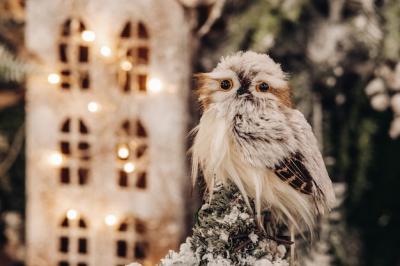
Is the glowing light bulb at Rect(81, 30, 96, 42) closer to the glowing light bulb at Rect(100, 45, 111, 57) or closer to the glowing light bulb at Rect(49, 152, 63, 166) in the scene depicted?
the glowing light bulb at Rect(100, 45, 111, 57)

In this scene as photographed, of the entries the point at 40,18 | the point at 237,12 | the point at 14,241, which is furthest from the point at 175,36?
the point at 14,241

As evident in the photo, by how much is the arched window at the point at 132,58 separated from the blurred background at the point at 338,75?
97mm

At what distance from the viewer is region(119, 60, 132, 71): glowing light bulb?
1005mm

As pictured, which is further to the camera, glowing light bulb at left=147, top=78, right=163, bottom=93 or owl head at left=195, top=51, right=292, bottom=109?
glowing light bulb at left=147, top=78, right=163, bottom=93

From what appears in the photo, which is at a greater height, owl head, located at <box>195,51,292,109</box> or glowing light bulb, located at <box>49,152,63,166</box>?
owl head, located at <box>195,51,292,109</box>

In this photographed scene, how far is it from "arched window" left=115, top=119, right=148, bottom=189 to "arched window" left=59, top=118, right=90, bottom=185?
66mm

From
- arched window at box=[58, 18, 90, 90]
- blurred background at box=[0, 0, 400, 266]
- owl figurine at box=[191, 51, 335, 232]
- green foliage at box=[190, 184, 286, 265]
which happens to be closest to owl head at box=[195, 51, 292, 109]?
owl figurine at box=[191, 51, 335, 232]

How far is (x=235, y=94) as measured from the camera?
580 millimetres

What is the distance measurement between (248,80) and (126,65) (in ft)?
1.56

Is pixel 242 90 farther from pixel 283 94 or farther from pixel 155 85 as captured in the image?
pixel 155 85

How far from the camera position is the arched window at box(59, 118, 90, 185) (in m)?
1.03

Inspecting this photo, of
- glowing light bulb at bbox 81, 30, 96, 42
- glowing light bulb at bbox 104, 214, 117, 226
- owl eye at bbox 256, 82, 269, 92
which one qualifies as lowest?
glowing light bulb at bbox 104, 214, 117, 226

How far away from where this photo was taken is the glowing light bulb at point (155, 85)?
0.98 metres

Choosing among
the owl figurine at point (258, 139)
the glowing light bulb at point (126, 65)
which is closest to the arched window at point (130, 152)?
the glowing light bulb at point (126, 65)
